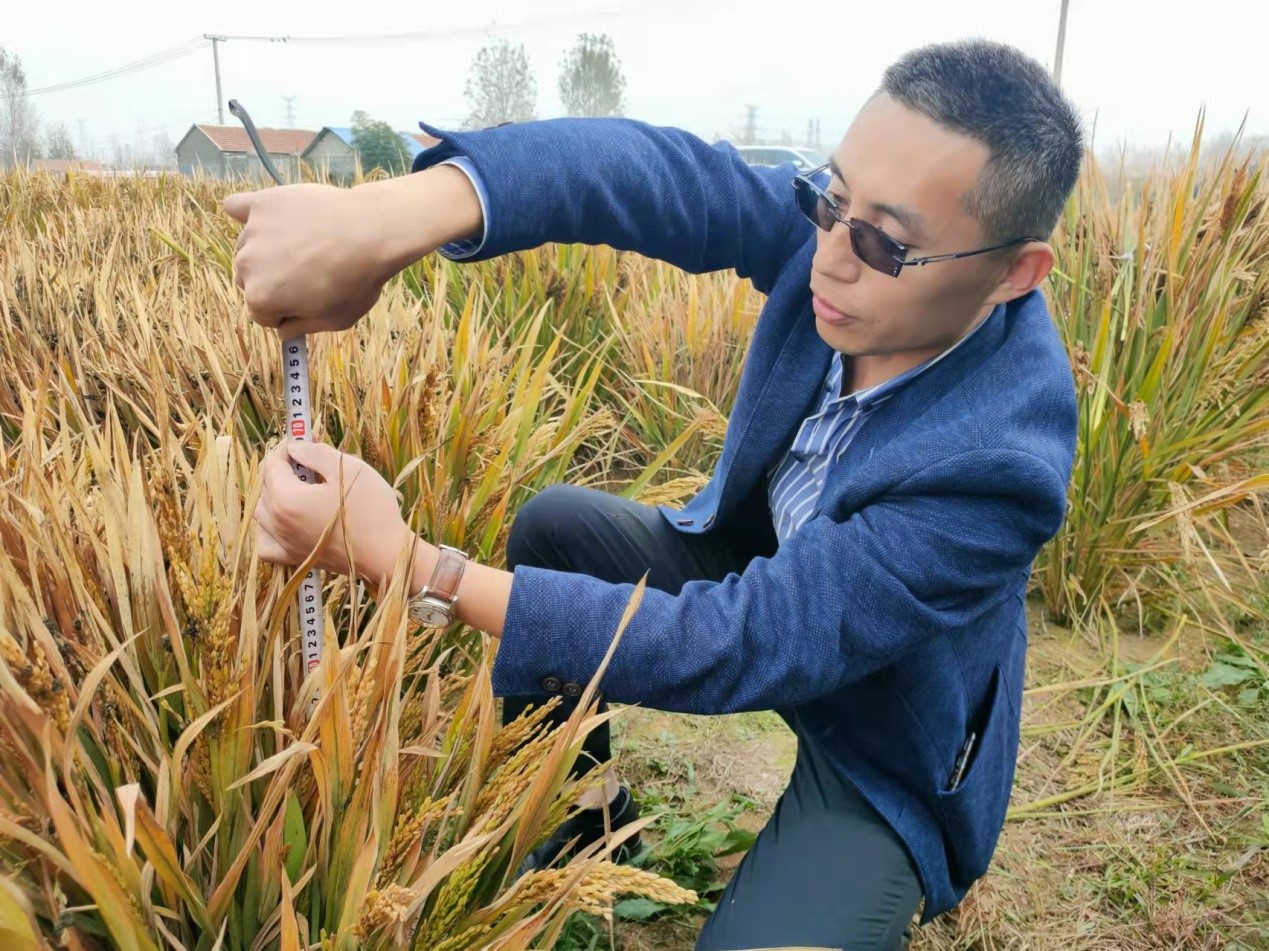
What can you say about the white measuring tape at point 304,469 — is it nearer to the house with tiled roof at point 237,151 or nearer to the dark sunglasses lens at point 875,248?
the house with tiled roof at point 237,151

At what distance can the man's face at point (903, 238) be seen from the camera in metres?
1.09

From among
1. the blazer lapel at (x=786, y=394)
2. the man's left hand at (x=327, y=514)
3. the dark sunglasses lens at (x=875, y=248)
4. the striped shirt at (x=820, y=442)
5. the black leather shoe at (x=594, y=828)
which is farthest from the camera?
the black leather shoe at (x=594, y=828)

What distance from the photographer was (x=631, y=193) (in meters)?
1.37

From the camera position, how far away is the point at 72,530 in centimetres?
101

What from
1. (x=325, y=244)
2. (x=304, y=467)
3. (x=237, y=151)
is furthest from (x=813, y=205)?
(x=237, y=151)

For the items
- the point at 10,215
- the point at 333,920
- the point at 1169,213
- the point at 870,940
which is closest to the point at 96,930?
the point at 333,920

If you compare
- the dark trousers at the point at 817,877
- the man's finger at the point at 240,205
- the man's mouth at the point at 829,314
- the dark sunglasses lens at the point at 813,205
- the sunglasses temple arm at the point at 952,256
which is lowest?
the dark trousers at the point at 817,877

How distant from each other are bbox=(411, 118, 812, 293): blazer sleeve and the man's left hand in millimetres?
395

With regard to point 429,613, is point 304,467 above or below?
above

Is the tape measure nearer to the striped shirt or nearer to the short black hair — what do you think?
the striped shirt

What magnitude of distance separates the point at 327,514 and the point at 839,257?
73 centimetres

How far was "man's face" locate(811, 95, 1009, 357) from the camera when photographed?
3.59 feet

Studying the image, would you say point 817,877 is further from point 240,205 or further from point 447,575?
point 240,205

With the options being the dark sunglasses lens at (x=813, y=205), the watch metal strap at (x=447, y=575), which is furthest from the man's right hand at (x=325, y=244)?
the dark sunglasses lens at (x=813, y=205)
